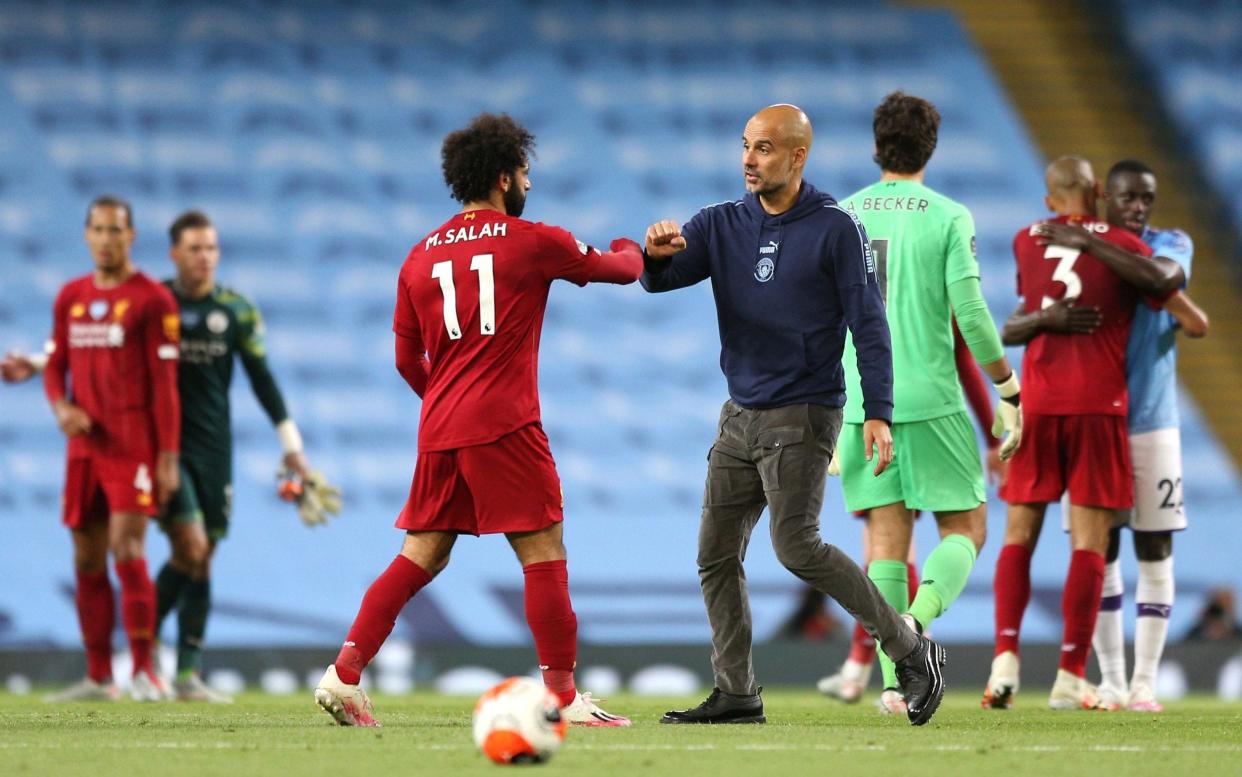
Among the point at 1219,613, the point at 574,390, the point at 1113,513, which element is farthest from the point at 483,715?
the point at 574,390

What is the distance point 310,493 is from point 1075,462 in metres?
4.00

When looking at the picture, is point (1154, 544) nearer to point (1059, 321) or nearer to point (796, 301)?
point (1059, 321)

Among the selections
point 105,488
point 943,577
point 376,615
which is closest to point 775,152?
point 943,577

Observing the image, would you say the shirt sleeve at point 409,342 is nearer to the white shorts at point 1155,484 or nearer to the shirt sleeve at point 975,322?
the shirt sleeve at point 975,322

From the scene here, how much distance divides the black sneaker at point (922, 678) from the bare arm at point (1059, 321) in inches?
80.3

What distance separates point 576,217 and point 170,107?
340 cm

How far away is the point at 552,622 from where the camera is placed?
5.52 meters

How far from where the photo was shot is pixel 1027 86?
14.9 meters

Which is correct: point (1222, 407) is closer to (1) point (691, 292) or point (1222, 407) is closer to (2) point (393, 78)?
(1) point (691, 292)

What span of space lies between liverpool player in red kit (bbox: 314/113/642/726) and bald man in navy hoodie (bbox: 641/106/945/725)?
36 cm

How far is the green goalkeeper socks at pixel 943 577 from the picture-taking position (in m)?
6.21

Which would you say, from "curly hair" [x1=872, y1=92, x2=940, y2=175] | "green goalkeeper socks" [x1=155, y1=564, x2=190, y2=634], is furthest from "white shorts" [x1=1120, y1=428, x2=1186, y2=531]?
"green goalkeeper socks" [x1=155, y1=564, x2=190, y2=634]

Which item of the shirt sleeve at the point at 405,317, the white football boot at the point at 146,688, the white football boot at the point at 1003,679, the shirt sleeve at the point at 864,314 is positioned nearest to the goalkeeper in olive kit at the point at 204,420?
the white football boot at the point at 146,688

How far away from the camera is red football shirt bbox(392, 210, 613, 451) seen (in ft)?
18.1
